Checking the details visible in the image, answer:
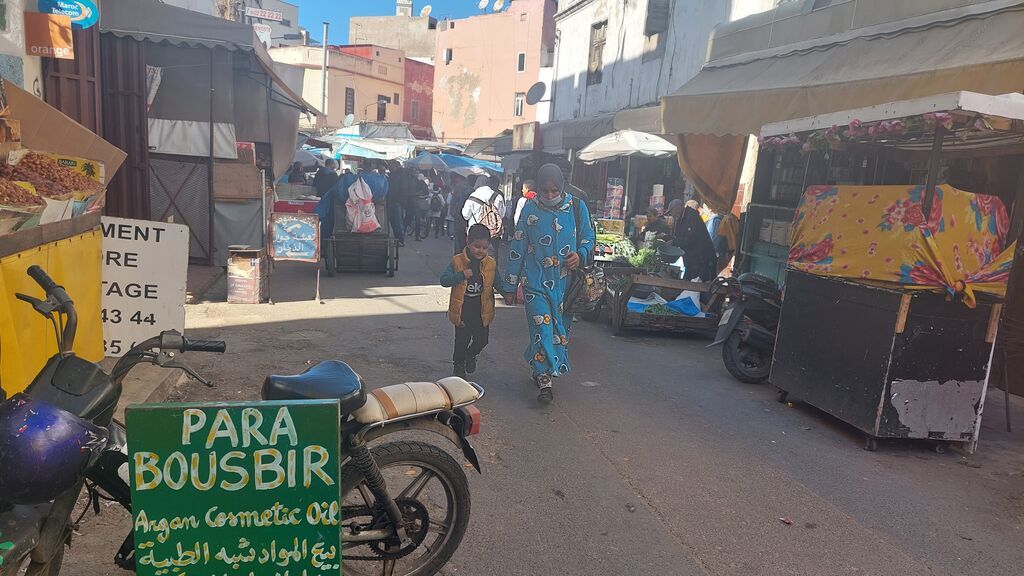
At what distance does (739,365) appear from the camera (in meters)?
7.28

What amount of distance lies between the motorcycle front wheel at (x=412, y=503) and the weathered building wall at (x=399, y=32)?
193 ft

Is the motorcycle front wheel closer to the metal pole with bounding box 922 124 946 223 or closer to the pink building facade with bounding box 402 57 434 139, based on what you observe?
the metal pole with bounding box 922 124 946 223

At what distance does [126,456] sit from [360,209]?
9785 millimetres

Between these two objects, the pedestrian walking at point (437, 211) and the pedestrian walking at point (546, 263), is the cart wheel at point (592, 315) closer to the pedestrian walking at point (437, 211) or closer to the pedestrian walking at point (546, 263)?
the pedestrian walking at point (546, 263)

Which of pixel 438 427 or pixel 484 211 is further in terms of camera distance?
pixel 484 211

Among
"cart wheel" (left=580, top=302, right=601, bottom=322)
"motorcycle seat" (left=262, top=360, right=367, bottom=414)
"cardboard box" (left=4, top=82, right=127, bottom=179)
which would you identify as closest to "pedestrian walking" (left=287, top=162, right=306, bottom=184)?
"cart wheel" (left=580, top=302, right=601, bottom=322)

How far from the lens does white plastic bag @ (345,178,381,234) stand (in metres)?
12.0

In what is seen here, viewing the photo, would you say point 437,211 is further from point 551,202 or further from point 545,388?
point 545,388

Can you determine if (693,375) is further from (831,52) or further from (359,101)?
(359,101)

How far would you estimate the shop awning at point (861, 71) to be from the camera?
21.3 ft

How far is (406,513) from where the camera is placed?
A: 3244 mm

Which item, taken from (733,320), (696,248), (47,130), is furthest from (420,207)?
(47,130)

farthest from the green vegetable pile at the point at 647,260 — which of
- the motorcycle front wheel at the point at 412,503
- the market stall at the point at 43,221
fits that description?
the motorcycle front wheel at the point at 412,503

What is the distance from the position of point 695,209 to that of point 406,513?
8.14 metres
